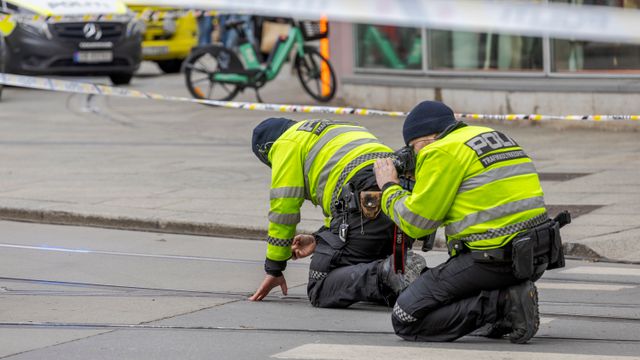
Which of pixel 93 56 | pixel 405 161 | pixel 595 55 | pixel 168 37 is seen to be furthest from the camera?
pixel 168 37

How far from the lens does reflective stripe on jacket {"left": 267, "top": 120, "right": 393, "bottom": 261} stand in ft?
24.1

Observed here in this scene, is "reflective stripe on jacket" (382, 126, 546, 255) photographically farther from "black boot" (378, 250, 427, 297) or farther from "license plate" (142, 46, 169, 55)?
"license plate" (142, 46, 169, 55)

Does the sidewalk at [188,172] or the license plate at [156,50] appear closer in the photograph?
the sidewalk at [188,172]

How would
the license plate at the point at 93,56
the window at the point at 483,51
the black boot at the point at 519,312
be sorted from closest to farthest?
1. the black boot at the point at 519,312
2. the window at the point at 483,51
3. the license plate at the point at 93,56

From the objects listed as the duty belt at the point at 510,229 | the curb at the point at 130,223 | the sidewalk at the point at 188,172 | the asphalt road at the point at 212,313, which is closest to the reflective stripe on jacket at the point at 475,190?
the duty belt at the point at 510,229

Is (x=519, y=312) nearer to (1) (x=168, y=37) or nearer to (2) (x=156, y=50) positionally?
(2) (x=156, y=50)

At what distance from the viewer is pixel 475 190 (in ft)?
20.8

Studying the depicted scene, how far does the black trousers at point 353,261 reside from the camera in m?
7.35

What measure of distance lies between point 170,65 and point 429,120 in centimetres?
1887

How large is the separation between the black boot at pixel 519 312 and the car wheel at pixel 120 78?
15.6 metres

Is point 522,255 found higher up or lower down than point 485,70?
higher up

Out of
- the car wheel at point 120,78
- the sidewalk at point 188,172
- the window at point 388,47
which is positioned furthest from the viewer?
the car wheel at point 120,78

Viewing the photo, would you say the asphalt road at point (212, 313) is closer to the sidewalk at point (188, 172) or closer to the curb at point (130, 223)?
the curb at point (130, 223)

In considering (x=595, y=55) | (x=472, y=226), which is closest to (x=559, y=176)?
(x=595, y=55)
